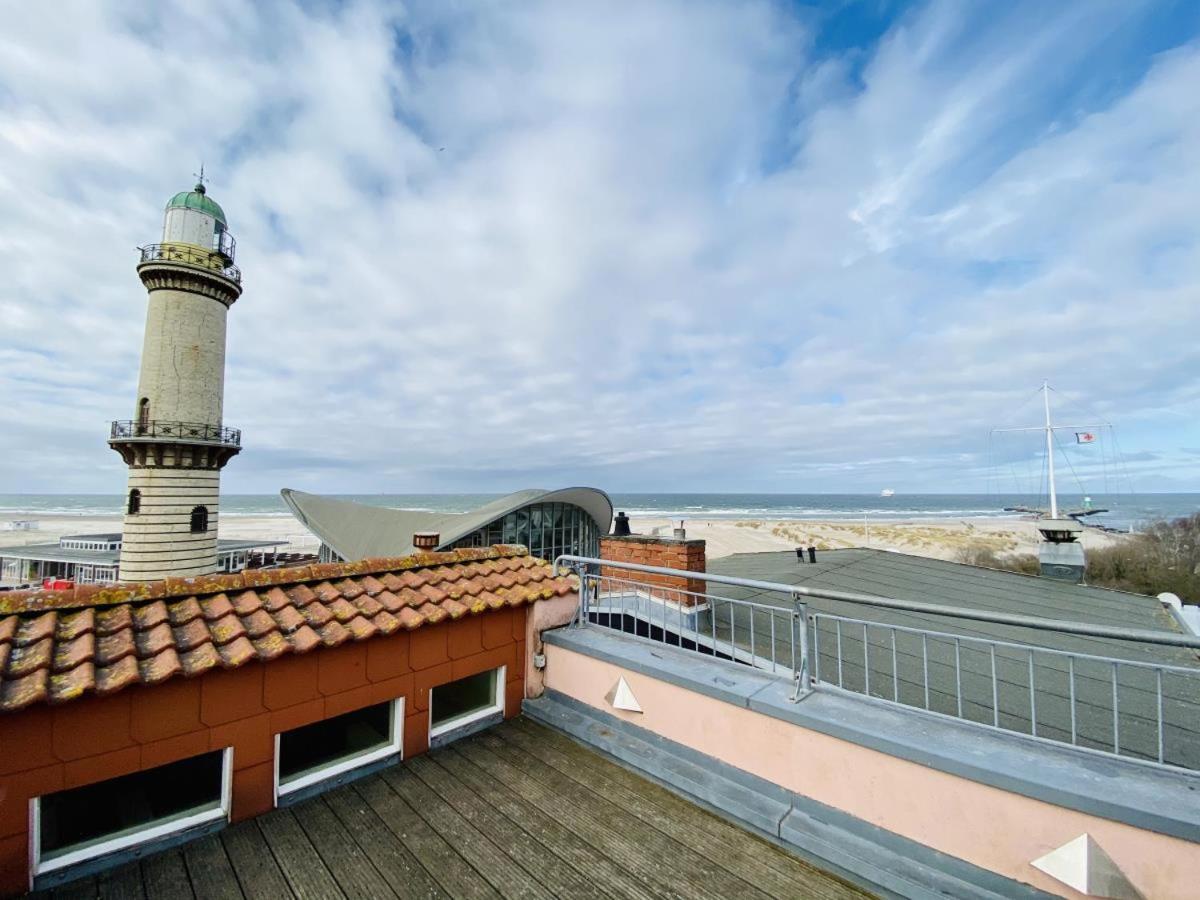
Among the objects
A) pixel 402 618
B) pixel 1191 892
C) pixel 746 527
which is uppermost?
pixel 402 618

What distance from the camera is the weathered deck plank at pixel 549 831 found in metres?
2.18

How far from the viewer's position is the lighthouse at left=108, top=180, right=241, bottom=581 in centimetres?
1780

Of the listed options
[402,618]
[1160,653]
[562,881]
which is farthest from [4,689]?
[1160,653]

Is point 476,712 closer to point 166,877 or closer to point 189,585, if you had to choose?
point 166,877

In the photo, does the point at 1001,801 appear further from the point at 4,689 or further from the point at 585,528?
the point at 585,528

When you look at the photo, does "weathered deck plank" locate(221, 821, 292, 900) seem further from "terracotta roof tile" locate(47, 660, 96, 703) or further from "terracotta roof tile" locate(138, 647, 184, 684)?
"terracotta roof tile" locate(47, 660, 96, 703)

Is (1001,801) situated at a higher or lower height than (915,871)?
higher

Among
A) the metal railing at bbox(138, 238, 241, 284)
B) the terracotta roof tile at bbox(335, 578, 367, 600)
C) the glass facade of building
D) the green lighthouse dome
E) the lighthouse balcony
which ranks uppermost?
the green lighthouse dome

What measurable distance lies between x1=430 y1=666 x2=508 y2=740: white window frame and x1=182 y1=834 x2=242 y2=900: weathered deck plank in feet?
3.83

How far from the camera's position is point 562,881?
2.20 meters

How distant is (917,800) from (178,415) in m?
23.3

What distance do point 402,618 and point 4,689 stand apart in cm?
159

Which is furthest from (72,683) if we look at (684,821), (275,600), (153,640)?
(684,821)

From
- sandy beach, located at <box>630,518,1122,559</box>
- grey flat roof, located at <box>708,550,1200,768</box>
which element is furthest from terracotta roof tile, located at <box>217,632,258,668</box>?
sandy beach, located at <box>630,518,1122,559</box>
